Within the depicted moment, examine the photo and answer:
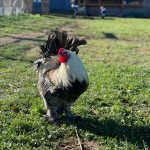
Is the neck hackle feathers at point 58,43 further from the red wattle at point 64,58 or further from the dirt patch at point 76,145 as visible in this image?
the dirt patch at point 76,145

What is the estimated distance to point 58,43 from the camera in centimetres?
694

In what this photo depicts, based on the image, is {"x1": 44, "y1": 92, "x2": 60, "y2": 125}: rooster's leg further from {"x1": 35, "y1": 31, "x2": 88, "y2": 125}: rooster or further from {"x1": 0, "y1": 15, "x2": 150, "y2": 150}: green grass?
{"x1": 0, "y1": 15, "x2": 150, "y2": 150}: green grass

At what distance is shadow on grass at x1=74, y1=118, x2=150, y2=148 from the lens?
623 cm

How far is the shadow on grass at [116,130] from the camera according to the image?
6.23 m

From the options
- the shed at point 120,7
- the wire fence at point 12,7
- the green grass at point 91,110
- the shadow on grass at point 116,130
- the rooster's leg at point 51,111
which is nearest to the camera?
the green grass at point 91,110

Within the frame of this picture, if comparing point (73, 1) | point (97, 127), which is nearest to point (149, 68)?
point (97, 127)

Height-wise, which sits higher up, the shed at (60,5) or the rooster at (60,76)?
the rooster at (60,76)

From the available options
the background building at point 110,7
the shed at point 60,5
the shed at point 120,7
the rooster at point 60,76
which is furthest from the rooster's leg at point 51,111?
the shed at point 60,5

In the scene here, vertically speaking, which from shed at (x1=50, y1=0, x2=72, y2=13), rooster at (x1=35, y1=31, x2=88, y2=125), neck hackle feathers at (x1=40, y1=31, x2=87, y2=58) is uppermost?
neck hackle feathers at (x1=40, y1=31, x2=87, y2=58)

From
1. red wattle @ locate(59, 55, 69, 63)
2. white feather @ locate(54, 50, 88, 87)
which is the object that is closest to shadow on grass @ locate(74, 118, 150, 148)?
white feather @ locate(54, 50, 88, 87)

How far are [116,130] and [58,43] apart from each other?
1676 millimetres

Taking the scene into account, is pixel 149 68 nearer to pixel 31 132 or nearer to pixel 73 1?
pixel 31 132

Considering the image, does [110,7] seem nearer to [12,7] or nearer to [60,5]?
→ [60,5]

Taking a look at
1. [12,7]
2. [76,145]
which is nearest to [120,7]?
[12,7]
